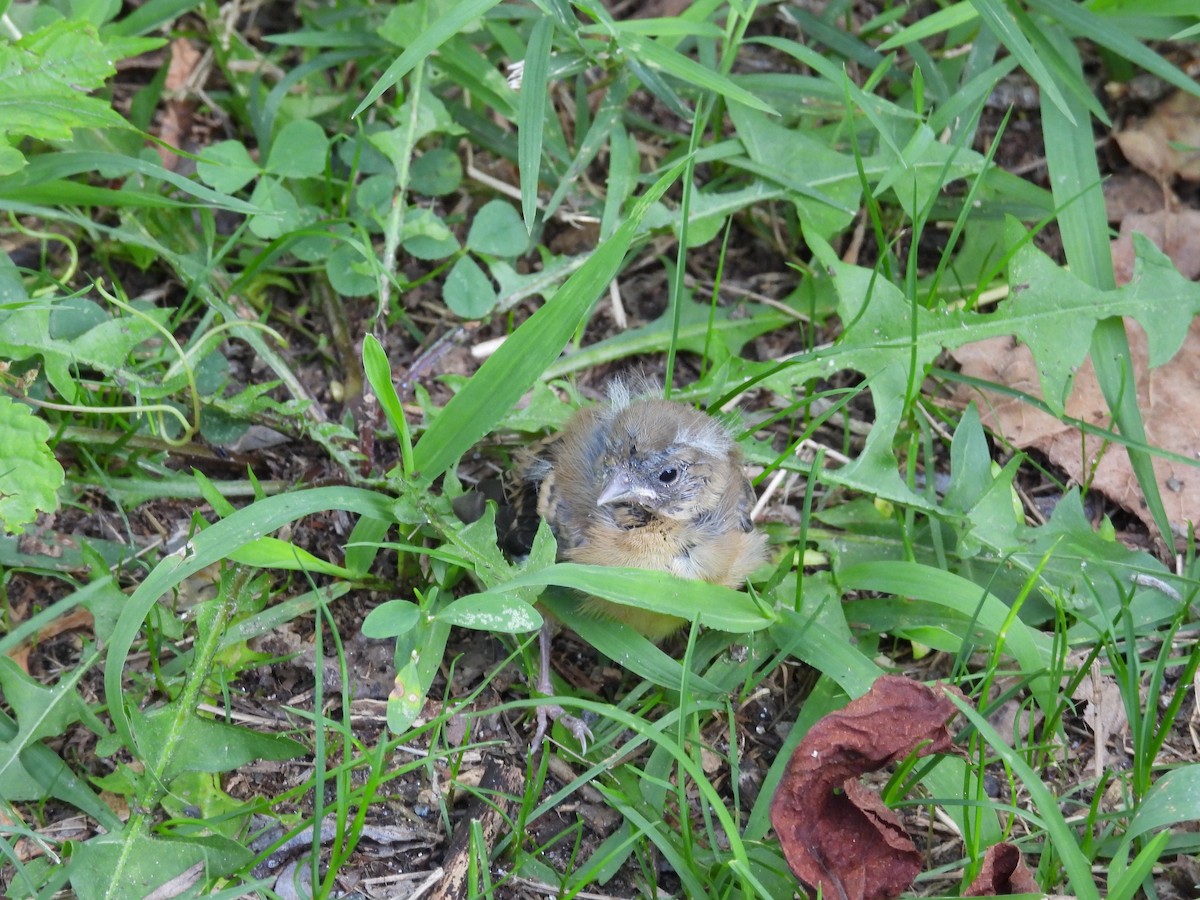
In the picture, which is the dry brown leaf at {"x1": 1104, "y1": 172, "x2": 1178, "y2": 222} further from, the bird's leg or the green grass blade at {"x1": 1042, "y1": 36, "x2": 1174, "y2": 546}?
the bird's leg

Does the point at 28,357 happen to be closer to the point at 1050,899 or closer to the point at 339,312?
the point at 339,312

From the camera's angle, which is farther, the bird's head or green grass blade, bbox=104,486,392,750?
the bird's head

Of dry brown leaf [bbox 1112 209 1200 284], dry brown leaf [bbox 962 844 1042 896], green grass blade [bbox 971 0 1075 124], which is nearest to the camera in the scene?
dry brown leaf [bbox 962 844 1042 896]

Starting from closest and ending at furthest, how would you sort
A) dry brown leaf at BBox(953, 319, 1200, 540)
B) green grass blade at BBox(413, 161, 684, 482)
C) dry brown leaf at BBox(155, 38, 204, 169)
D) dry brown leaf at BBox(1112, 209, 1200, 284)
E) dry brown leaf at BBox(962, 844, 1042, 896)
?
dry brown leaf at BBox(962, 844, 1042, 896) → green grass blade at BBox(413, 161, 684, 482) → dry brown leaf at BBox(953, 319, 1200, 540) → dry brown leaf at BBox(1112, 209, 1200, 284) → dry brown leaf at BBox(155, 38, 204, 169)

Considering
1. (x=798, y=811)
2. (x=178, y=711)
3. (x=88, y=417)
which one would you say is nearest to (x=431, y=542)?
(x=178, y=711)

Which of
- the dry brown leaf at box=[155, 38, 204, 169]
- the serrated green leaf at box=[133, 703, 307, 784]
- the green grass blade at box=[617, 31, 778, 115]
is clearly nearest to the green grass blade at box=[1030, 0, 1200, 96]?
the green grass blade at box=[617, 31, 778, 115]

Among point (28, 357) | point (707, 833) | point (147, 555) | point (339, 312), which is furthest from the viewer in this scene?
point (339, 312)
